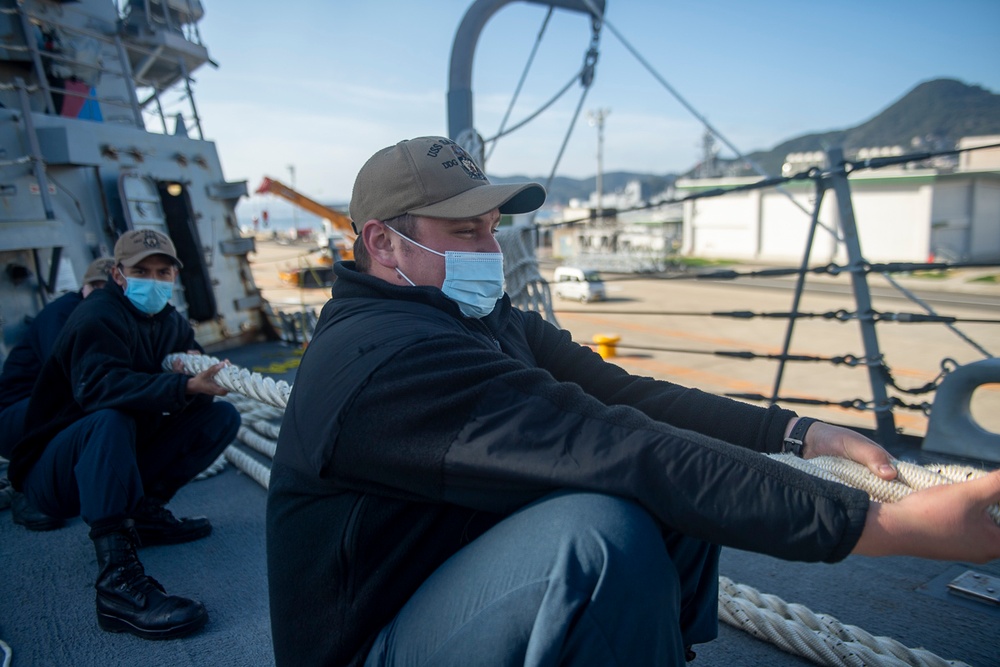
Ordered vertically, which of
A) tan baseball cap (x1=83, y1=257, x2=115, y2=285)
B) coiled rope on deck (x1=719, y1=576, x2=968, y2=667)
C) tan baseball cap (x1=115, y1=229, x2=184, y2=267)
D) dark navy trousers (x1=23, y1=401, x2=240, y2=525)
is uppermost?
tan baseball cap (x1=115, y1=229, x2=184, y2=267)

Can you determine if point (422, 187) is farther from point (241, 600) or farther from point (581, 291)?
point (581, 291)

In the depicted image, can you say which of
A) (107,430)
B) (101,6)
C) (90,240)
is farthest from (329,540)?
(101,6)

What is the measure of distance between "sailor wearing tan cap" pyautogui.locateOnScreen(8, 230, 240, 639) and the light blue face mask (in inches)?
54.8

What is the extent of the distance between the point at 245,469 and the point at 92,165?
379 cm

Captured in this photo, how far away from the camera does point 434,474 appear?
112cm

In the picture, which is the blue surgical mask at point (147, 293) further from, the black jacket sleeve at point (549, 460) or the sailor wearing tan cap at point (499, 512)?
the black jacket sleeve at point (549, 460)

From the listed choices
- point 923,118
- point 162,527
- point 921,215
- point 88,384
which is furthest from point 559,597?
point 923,118

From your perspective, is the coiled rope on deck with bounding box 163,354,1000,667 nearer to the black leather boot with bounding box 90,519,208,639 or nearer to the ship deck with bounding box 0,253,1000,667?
the ship deck with bounding box 0,253,1000,667

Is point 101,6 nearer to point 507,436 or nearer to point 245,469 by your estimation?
point 245,469

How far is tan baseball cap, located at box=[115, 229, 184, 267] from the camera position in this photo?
111 inches

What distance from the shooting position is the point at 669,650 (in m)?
1.10

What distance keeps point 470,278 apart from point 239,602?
1501mm

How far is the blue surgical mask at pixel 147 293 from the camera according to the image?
2.85 m

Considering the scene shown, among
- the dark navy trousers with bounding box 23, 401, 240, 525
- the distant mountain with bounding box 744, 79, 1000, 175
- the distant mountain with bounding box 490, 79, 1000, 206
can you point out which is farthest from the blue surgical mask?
the distant mountain with bounding box 744, 79, 1000, 175
